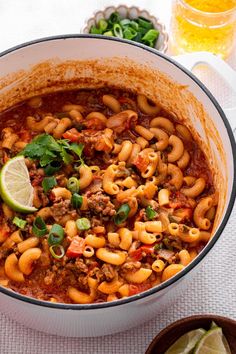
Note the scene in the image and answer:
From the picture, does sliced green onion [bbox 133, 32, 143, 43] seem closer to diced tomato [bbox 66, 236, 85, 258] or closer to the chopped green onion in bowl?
the chopped green onion in bowl

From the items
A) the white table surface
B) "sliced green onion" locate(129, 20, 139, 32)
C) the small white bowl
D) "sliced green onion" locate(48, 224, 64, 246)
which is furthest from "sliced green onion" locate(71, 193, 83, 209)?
"sliced green onion" locate(129, 20, 139, 32)

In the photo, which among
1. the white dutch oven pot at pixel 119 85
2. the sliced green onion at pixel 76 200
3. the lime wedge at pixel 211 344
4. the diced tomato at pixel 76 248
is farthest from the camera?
the sliced green onion at pixel 76 200

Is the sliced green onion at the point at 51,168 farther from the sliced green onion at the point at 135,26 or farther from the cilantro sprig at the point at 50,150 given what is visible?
the sliced green onion at the point at 135,26

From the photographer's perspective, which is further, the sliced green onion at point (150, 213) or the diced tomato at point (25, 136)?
the diced tomato at point (25, 136)

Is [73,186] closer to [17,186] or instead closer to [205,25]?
[17,186]

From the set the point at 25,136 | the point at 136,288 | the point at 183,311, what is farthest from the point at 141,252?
the point at 25,136

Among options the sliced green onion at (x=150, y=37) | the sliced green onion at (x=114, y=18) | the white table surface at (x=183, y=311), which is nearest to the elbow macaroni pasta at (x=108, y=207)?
the white table surface at (x=183, y=311)
